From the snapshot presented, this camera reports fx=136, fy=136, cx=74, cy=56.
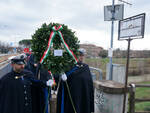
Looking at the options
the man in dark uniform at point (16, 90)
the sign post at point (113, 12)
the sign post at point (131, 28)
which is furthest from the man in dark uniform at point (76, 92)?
the sign post at point (113, 12)

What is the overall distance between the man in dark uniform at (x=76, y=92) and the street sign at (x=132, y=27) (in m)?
1.14

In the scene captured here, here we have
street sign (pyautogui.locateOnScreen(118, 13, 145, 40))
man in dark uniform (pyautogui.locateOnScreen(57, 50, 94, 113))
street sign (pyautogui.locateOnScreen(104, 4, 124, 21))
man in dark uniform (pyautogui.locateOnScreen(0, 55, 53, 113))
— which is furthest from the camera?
street sign (pyautogui.locateOnScreen(104, 4, 124, 21))

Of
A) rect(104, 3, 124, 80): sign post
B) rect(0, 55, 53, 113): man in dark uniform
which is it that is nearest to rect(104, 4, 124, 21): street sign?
rect(104, 3, 124, 80): sign post

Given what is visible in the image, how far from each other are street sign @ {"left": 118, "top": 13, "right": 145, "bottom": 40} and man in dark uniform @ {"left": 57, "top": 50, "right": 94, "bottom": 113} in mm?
1136

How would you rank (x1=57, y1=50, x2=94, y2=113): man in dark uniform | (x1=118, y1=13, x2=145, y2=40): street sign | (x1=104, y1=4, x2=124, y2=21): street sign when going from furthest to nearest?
(x1=104, y1=4, x2=124, y2=21): street sign → (x1=57, y1=50, x2=94, y2=113): man in dark uniform → (x1=118, y1=13, x2=145, y2=40): street sign

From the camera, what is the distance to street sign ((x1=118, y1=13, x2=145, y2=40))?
2.90m

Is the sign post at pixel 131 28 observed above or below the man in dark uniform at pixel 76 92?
above

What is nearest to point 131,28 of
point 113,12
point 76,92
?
point 76,92

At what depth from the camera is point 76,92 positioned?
3148mm

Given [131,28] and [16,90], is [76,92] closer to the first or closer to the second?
[16,90]

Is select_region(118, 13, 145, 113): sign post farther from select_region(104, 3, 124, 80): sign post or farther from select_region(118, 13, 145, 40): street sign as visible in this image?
select_region(104, 3, 124, 80): sign post

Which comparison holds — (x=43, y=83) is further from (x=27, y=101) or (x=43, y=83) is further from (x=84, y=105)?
(x=84, y=105)

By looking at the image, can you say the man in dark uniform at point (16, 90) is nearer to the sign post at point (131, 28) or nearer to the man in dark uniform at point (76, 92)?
the man in dark uniform at point (76, 92)

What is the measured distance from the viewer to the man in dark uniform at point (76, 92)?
10.3 ft
